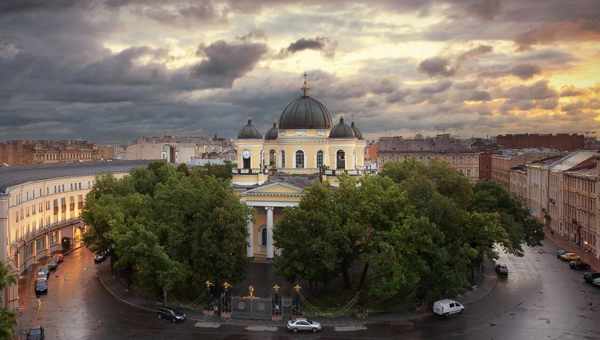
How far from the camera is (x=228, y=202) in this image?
50812 mm

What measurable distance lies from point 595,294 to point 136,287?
135ft

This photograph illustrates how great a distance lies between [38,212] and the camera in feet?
238

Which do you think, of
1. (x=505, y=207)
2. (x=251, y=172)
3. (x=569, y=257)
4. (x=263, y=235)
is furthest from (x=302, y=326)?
(x=569, y=257)

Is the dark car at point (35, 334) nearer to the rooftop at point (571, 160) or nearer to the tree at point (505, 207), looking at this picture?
the tree at point (505, 207)

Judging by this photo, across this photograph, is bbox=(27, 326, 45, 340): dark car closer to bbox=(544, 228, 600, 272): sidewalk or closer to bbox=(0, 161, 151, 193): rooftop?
bbox=(0, 161, 151, 193): rooftop

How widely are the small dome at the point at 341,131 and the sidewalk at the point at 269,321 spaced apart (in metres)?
23.6

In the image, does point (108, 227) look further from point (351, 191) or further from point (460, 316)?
point (460, 316)

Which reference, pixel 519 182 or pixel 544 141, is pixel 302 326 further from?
pixel 544 141

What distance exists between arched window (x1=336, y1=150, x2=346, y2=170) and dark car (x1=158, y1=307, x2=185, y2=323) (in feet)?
116

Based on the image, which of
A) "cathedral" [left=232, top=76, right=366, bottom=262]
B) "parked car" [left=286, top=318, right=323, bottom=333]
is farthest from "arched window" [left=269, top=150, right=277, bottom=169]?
"parked car" [left=286, top=318, right=323, bottom=333]

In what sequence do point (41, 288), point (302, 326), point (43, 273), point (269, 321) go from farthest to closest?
point (43, 273)
point (41, 288)
point (269, 321)
point (302, 326)

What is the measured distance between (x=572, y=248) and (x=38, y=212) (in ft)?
219

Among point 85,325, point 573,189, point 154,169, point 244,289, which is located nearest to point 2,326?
point 85,325

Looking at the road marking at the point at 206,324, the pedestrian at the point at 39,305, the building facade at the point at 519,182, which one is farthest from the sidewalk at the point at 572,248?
the pedestrian at the point at 39,305
